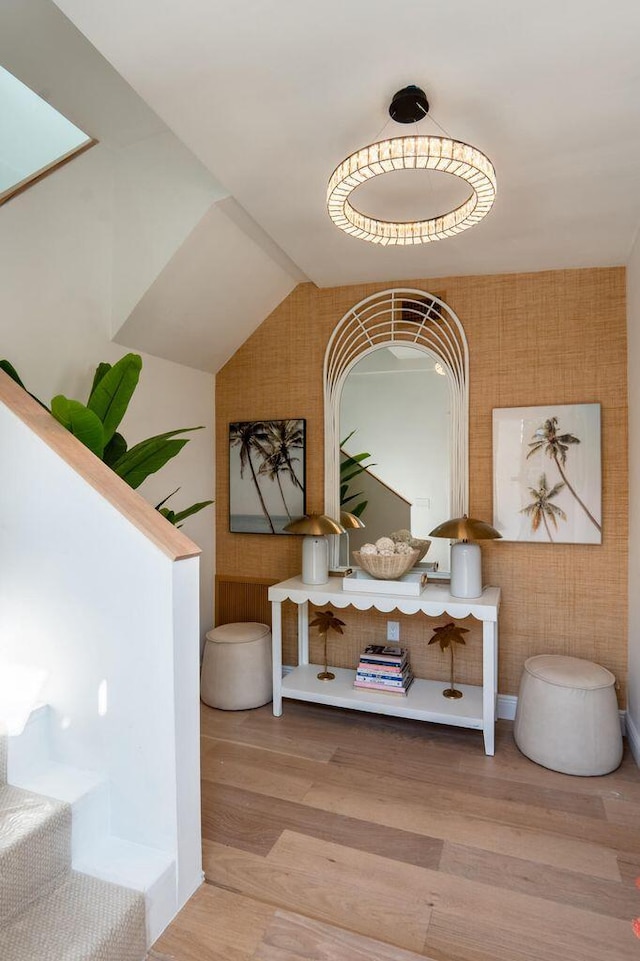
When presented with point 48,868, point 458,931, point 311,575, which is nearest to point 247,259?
point 311,575

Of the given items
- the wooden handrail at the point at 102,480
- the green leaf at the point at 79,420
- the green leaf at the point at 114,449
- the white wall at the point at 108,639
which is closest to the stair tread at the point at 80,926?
the white wall at the point at 108,639

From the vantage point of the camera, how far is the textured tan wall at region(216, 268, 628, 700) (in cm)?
283

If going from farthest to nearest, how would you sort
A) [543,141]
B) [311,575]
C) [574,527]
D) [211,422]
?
[211,422] → [311,575] → [574,527] → [543,141]

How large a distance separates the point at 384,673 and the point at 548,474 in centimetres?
140

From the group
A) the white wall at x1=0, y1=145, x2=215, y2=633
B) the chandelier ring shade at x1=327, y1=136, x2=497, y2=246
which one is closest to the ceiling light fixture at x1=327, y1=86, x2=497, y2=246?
the chandelier ring shade at x1=327, y1=136, x2=497, y2=246

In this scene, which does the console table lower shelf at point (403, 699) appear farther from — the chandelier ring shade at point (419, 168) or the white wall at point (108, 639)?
the chandelier ring shade at point (419, 168)

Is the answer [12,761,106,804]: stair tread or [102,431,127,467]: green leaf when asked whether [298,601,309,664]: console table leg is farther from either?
[12,761,106,804]: stair tread

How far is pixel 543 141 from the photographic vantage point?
6.20 ft

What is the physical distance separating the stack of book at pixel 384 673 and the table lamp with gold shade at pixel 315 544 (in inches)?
19.8

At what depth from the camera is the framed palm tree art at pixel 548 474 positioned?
2.84 m

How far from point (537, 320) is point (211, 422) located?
211 centimetres

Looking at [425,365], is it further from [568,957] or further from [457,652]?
[568,957]

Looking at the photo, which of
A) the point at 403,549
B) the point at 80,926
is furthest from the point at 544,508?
the point at 80,926

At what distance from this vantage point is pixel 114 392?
7.09 feet
